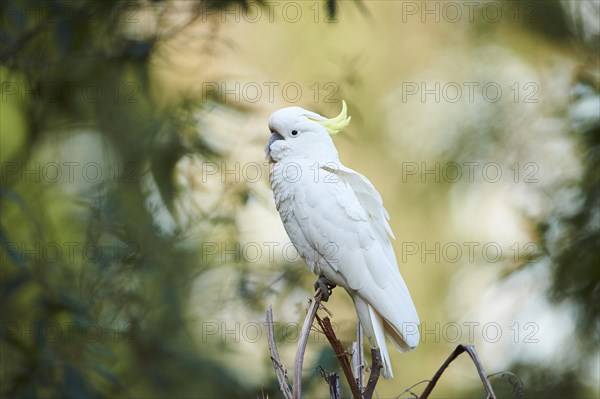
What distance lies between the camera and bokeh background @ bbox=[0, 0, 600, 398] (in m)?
3.66

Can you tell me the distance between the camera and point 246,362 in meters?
4.25

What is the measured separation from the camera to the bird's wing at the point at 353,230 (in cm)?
206

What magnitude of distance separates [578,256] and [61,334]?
2.47m

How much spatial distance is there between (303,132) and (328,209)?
0.22m

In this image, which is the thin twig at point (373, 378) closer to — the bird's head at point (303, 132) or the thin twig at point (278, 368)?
the thin twig at point (278, 368)

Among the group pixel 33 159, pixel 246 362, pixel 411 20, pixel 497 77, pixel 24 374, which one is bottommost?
Result: pixel 246 362

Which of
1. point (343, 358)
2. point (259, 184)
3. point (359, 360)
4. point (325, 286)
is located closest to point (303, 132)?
point (325, 286)

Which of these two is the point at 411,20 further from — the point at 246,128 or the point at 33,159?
the point at 33,159

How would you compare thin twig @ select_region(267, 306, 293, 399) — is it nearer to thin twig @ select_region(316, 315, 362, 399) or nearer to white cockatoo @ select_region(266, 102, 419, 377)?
thin twig @ select_region(316, 315, 362, 399)

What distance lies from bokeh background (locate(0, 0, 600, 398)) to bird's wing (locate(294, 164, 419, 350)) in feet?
3.75

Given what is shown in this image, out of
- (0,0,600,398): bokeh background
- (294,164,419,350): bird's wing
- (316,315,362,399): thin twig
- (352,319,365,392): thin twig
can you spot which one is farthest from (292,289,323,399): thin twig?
(0,0,600,398): bokeh background

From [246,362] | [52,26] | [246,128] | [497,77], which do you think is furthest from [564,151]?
[52,26]

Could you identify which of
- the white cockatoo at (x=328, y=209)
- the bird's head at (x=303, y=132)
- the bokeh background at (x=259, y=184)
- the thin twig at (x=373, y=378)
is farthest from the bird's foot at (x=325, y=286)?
the bokeh background at (x=259, y=184)

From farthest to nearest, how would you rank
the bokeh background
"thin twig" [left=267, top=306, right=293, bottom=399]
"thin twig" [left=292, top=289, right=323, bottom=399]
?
the bokeh background → "thin twig" [left=267, top=306, right=293, bottom=399] → "thin twig" [left=292, top=289, right=323, bottom=399]
